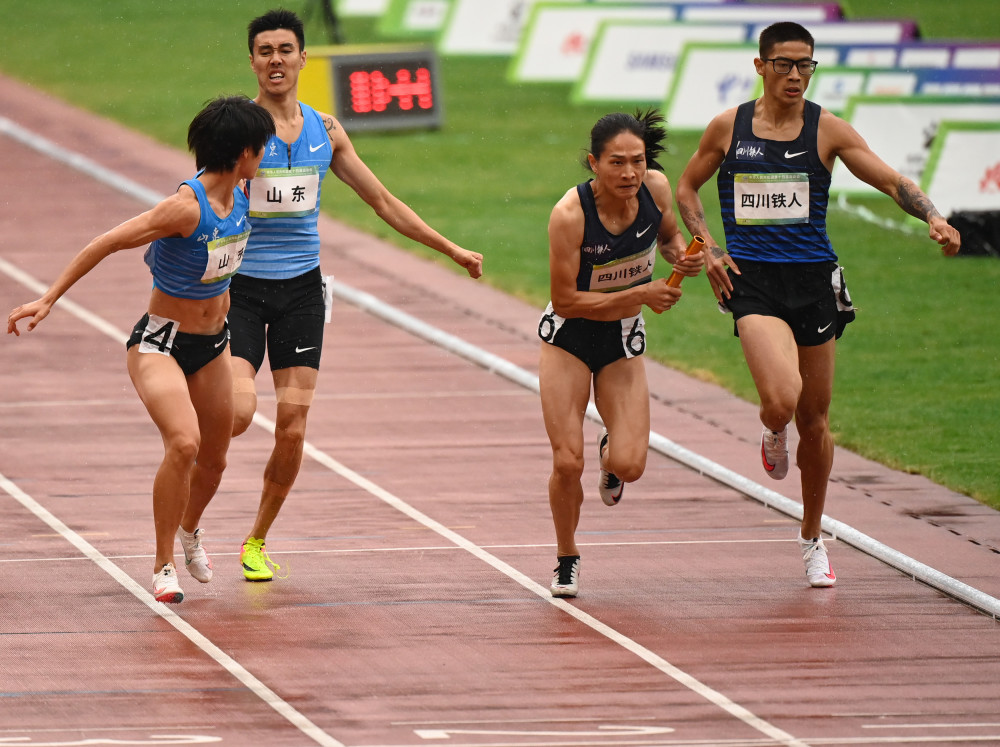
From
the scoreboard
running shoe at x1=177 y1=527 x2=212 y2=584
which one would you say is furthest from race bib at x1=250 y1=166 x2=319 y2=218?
the scoreboard

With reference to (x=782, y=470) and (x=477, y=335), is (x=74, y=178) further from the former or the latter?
(x=782, y=470)

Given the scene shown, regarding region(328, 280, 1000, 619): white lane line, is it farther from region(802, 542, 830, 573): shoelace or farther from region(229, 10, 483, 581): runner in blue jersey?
region(802, 542, 830, 573): shoelace

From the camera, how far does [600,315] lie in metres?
8.31

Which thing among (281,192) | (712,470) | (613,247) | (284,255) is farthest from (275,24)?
(712,470)

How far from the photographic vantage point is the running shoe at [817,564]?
868 cm

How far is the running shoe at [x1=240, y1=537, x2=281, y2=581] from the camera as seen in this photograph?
881 centimetres

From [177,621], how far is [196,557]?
426 millimetres

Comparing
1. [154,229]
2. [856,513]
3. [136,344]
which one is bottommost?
[856,513]

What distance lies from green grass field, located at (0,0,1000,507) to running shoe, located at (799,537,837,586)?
6.91 feet

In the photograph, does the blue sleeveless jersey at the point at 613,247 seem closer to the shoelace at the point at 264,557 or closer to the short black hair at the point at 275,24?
the short black hair at the point at 275,24

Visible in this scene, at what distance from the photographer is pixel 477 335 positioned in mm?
15898

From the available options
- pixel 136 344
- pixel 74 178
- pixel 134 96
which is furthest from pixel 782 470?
pixel 134 96

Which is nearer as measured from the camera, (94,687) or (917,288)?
(94,687)

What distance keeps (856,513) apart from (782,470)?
4.75 feet
